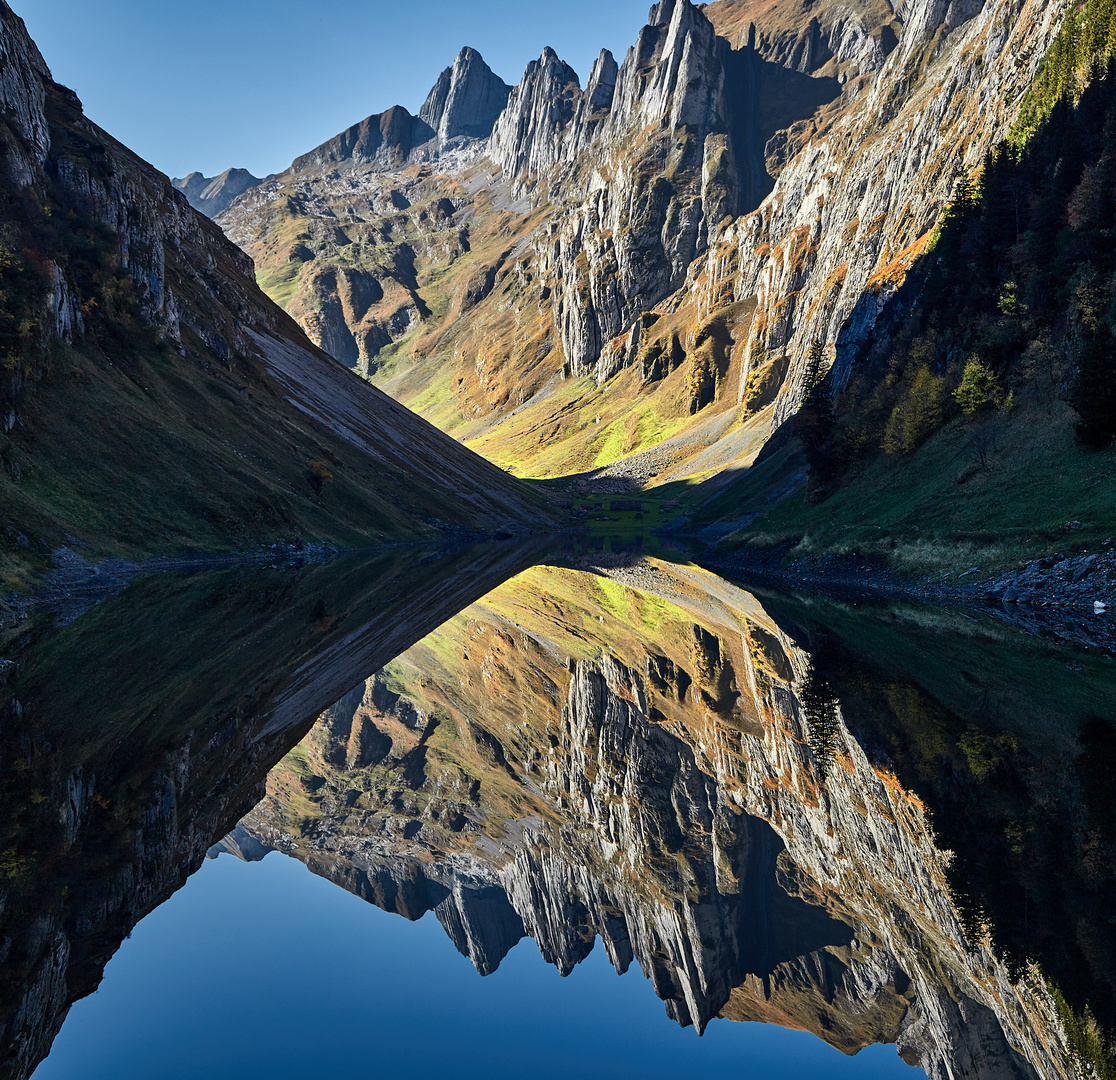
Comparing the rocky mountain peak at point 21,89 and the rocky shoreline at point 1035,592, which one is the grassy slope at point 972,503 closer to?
the rocky shoreline at point 1035,592

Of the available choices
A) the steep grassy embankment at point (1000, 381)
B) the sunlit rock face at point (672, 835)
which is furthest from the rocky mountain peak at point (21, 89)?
the steep grassy embankment at point (1000, 381)

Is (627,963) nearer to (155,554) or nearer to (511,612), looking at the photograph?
(511,612)

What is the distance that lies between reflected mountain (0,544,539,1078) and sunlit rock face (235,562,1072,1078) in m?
2.16

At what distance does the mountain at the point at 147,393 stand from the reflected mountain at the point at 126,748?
1940 centimetres

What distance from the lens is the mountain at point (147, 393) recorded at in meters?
59.0

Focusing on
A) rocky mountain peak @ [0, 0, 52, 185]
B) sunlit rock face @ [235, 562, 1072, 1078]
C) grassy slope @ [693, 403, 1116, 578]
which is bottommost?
sunlit rock face @ [235, 562, 1072, 1078]

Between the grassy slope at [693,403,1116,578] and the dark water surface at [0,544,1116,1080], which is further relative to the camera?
the grassy slope at [693,403,1116,578]

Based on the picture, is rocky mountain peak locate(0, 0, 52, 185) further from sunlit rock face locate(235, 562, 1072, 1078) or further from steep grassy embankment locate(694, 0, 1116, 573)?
steep grassy embankment locate(694, 0, 1116, 573)

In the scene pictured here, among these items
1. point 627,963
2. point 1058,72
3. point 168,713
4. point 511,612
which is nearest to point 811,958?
point 627,963

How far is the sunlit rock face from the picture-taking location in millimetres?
11719

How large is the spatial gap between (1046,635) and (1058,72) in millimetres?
78277

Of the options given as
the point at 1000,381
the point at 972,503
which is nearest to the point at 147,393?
the point at 972,503

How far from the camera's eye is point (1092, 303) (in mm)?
50438

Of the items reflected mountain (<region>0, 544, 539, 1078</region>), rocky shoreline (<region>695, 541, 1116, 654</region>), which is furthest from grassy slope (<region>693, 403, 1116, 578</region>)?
reflected mountain (<region>0, 544, 539, 1078</region>)
